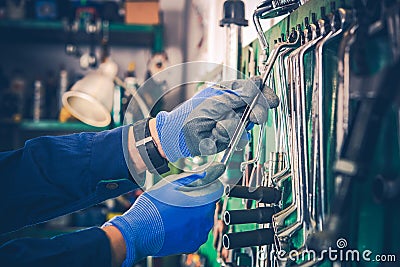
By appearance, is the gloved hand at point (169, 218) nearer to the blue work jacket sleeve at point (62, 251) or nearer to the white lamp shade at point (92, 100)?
the blue work jacket sleeve at point (62, 251)

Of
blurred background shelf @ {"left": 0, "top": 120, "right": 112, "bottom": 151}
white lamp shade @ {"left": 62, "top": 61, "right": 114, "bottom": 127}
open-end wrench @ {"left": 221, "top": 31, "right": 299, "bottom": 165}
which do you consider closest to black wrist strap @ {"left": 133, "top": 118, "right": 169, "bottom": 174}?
open-end wrench @ {"left": 221, "top": 31, "right": 299, "bottom": 165}

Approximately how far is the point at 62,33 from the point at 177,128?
1986 mm

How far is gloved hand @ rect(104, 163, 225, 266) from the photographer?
106 centimetres

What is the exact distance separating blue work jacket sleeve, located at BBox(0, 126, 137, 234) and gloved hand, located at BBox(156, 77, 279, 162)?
0.16 meters

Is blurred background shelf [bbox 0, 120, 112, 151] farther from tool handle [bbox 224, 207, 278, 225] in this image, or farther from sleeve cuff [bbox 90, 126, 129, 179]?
tool handle [bbox 224, 207, 278, 225]

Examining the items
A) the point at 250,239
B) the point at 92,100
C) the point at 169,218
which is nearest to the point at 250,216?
the point at 250,239

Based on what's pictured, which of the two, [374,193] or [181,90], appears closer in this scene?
[374,193]

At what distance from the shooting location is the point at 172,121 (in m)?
1.13

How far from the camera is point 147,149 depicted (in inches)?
47.2

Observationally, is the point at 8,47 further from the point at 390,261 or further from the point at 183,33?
the point at 390,261

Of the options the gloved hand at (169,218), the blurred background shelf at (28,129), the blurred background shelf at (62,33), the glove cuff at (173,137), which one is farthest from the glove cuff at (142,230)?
the blurred background shelf at (62,33)

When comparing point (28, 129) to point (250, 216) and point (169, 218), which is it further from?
point (250, 216)

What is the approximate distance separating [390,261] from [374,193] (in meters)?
0.10

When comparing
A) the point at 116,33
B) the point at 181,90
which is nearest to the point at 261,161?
the point at 181,90
